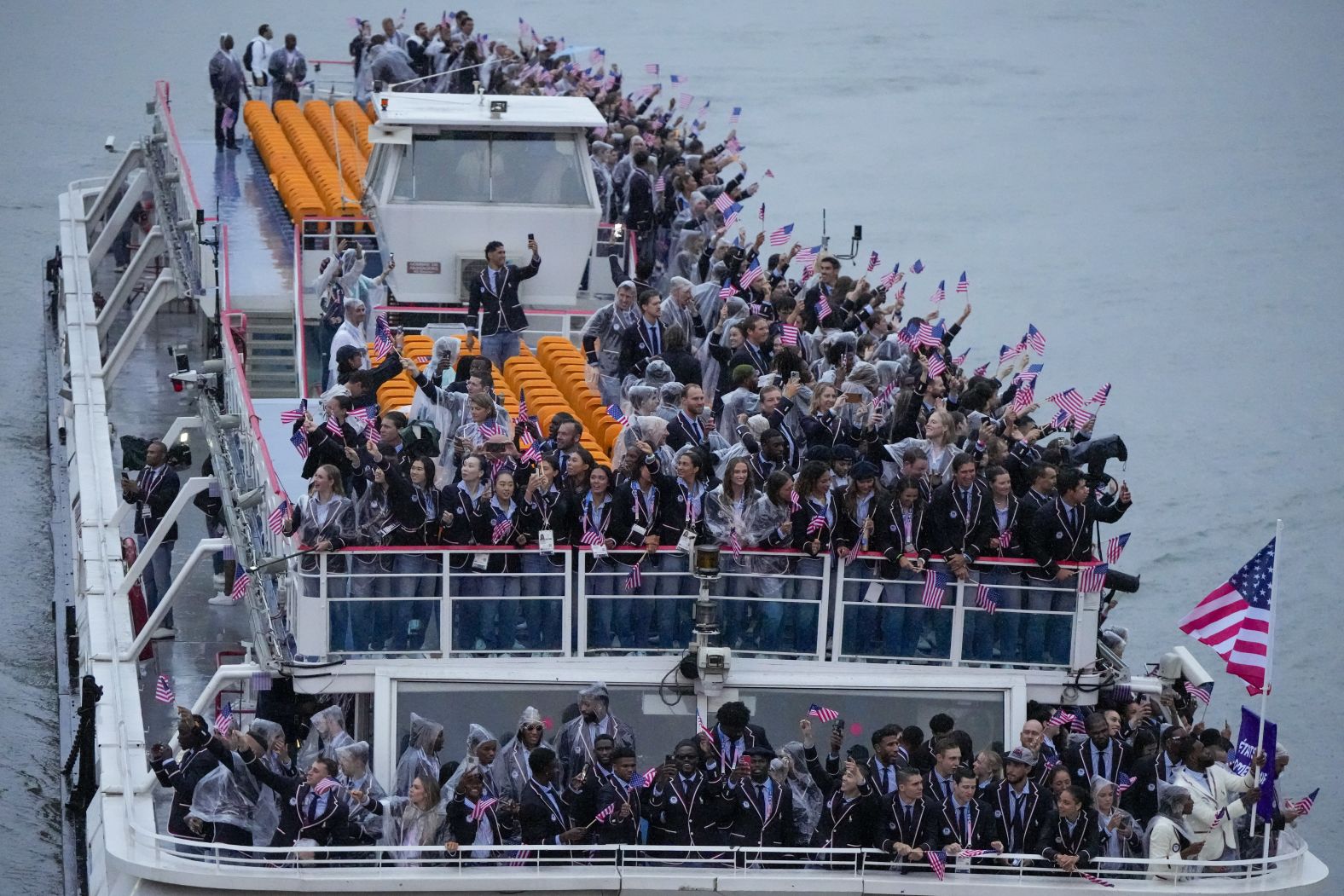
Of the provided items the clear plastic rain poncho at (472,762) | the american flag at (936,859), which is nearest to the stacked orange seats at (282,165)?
the clear plastic rain poncho at (472,762)

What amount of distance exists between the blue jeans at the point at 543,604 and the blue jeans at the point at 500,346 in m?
5.37

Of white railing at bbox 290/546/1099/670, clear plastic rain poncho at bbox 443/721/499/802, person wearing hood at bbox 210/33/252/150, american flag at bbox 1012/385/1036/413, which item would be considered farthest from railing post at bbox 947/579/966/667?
person wearing hood at bbox 210/33/252/150

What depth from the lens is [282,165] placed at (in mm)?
27562

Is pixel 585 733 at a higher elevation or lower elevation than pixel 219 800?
higher

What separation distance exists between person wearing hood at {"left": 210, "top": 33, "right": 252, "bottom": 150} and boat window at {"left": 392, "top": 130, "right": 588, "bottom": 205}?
32.7ft

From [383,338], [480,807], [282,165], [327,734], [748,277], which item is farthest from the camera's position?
[282,165]

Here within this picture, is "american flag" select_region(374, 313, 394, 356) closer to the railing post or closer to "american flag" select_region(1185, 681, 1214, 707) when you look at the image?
the railing post

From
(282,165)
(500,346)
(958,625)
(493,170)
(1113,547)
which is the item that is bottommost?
(958,625)

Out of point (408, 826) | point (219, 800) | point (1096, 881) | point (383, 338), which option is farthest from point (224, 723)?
point (1096, 881)

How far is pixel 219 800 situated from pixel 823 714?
3.90 meters

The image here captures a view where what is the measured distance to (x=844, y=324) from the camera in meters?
19.7

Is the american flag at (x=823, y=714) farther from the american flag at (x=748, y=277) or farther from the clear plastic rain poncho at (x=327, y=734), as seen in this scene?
the american flag at (x=748, y=277)

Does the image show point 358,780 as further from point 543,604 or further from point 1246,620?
point 1246,620

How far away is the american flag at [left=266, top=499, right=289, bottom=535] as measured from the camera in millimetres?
14712
